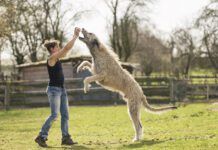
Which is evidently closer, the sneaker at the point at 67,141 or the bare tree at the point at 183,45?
the sneaker at the point at 67,141

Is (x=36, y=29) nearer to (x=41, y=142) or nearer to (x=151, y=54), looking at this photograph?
(x=151, y=54)

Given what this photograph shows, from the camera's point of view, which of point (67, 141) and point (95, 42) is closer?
point (67, 141)

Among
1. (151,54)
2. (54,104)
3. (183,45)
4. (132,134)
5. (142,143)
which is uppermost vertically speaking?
(183,45)

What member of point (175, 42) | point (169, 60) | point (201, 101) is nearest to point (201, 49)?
point (201, 101)

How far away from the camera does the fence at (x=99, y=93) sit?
27.4 meters

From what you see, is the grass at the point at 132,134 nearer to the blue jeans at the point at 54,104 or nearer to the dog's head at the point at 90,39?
the blue jeans at the point at 54,104

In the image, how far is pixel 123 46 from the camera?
2018 inches

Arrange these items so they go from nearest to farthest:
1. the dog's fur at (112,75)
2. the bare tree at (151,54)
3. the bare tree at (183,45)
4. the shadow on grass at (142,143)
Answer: the shadow on grass at (142,143) → the dog's fur at (112,75) → the bare tree at (183,45) → the bare tree at (151,54)

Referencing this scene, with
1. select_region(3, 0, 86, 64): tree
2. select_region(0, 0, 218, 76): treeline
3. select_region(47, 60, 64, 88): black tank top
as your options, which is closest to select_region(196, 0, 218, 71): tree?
select_region(0, 0, 218, 76): treeline

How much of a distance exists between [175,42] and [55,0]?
20796mm

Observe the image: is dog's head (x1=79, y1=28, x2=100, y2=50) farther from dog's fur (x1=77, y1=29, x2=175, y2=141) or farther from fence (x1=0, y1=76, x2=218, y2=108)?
fence (x1=0, y1=76, x2=218, y2=108)

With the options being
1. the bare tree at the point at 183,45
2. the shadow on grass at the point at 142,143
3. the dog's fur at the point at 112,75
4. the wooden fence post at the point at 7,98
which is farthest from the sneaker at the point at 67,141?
the bare tree at the point at 183,45

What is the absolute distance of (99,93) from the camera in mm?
29141

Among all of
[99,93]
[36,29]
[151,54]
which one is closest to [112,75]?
[99,93]
